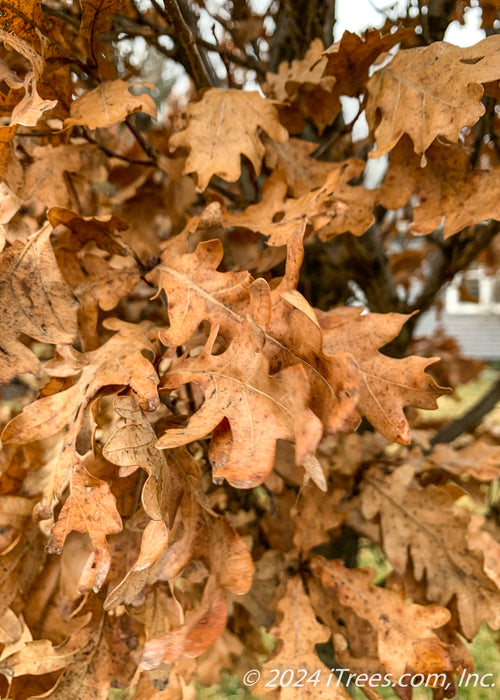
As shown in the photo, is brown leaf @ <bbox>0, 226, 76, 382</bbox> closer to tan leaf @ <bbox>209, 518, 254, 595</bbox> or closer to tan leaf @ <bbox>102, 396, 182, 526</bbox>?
tan leaf @ <bbox>102, 396, 182, 526</bbox>

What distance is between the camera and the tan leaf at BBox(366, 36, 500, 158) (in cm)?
78

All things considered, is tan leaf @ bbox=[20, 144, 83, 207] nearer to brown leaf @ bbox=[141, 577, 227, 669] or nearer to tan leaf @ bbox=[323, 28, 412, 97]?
tan leaf @ bbox=[323, 28, 412, 97]

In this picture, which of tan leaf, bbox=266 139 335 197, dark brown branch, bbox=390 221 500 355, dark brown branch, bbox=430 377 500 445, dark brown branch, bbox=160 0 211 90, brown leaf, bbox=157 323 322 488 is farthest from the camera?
dark brown branch, bbox=430 377 500 445

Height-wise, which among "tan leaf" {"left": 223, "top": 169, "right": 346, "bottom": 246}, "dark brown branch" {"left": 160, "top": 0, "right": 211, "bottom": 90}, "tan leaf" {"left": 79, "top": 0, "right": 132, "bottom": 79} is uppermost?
"dark brown branch" {"left": 160, "top": 0, "right": 211, "bottom": 90}

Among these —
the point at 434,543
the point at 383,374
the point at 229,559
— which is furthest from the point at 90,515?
the point at 434,543

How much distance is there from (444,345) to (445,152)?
137 centimetres

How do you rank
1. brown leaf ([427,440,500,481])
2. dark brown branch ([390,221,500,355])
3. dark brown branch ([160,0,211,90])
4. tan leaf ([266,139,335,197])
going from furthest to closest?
dark brown branch ([390,221,500,355]) → brown leaf ([427,440,500,481]) → tan leaf ([266,139,335,197]) → dark brown branch ([160,0,211,90])

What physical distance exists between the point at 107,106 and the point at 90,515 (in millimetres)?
554

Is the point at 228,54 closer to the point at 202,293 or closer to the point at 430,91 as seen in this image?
the point at 430,91

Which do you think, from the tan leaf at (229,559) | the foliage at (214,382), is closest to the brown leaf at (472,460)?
the foliage at (214,382)

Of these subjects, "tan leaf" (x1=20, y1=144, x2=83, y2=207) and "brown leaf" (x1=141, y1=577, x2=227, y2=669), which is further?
"tan leaf" (x1=20, y1=144, x2=83, y2=207)

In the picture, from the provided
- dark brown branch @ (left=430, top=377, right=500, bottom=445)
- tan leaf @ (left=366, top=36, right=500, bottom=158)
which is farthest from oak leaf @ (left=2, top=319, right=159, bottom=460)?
dark brown branch @ (left=430, top=377, right=500, bottom=445)

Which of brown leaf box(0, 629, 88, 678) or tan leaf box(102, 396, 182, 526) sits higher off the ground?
tan leaf box(102, 396, 182, 526)

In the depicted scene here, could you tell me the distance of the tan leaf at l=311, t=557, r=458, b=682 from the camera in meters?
0.88
